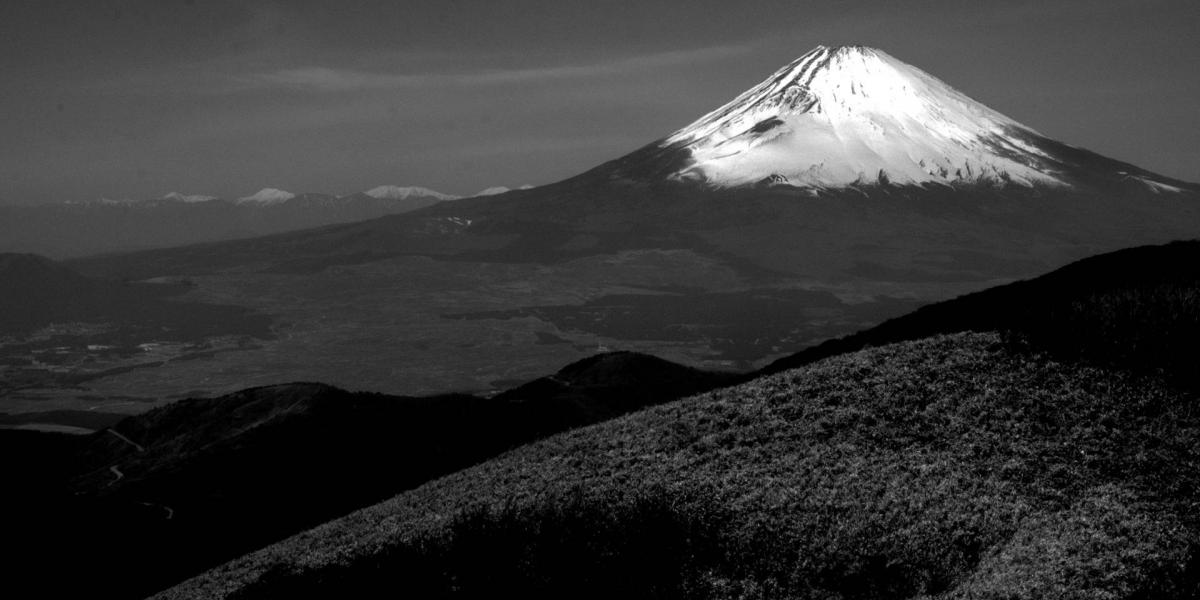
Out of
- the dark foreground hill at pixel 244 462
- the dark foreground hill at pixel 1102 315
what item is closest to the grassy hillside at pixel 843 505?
the dark foreground hill at pixel 1102 315

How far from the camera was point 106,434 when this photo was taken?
2997 inches

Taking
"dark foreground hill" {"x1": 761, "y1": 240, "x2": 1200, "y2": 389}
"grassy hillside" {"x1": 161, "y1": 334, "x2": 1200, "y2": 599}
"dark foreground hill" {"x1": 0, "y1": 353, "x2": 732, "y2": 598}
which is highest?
"dark foreground hill" {"x1": 761, "y1": 240, "x2": 1200, "y2": 389}

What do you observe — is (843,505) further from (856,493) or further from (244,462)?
(244,462)

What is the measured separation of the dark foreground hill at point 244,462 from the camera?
4294 cm

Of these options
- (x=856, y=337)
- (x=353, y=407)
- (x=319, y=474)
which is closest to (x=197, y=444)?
(x=353, y=407)

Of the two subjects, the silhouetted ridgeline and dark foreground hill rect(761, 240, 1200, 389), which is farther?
dark foreground hill rect(761, 240, 1200, 389)

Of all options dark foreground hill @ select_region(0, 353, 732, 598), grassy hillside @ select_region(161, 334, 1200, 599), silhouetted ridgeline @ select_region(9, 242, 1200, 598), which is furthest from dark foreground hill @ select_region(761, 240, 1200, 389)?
dark foreground hill @ select_region(0, 353, 732, 598)

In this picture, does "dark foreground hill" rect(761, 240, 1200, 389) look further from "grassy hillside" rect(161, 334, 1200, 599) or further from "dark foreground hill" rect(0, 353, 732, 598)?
"dark foreground hill" rect(0, 353, 732, 598)

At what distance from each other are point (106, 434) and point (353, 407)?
2664 centimetres

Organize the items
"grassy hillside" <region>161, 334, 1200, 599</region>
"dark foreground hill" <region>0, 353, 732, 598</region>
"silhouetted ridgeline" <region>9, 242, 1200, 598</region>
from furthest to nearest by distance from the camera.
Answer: "dark foreground hill" <region>0, 353, 732, 598</region> → "silhouetted ridgeline" <region>9, 242, 1200, 598</region> → "grassy hillside" <region>161, 334, 1200, 599</region>

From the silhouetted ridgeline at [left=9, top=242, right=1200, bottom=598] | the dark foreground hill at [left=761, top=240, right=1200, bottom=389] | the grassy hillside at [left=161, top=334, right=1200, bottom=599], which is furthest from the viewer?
the dark foreground hill at [left=761, top=240, right=1200, bottom=389]

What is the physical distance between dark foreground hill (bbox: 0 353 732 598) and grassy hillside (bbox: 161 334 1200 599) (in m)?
14.8

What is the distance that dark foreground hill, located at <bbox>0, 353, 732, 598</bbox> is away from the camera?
141 feet

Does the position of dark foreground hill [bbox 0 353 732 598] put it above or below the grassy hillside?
below
